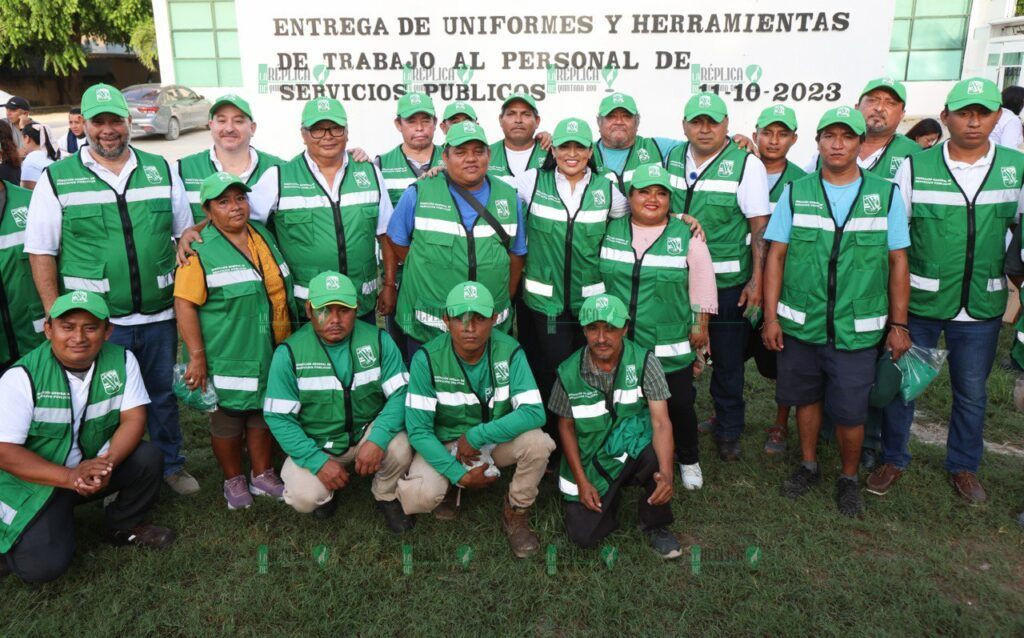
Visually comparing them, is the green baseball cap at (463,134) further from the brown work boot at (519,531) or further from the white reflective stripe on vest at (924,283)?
the white reflective stripe on vest at (924,283)

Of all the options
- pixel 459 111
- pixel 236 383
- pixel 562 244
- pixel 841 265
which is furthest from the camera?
pixel 459 111

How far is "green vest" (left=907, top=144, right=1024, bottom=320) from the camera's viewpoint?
398 cm

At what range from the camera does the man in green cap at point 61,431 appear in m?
3.54

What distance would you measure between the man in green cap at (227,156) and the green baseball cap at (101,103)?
494 millimetres

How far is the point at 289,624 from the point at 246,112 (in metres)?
3.02

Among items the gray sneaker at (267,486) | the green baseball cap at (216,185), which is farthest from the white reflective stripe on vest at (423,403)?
the green baseball cap at (216,185)

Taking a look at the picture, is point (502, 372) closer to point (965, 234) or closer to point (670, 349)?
point (670, 349)

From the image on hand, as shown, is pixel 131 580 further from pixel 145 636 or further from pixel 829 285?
pixel 829 285

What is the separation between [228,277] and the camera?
3975 mm

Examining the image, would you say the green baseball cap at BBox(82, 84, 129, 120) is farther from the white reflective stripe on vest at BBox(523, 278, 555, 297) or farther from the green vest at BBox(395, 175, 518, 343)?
the white reflective stripe on vest at BBox(523, 278, 555, 297)

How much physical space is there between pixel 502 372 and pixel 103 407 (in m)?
2.08

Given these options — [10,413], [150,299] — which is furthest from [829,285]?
[10,413]

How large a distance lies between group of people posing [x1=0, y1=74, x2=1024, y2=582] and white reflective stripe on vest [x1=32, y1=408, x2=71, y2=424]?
0.05ft

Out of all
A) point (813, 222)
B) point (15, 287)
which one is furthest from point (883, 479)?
point (15, 287)
